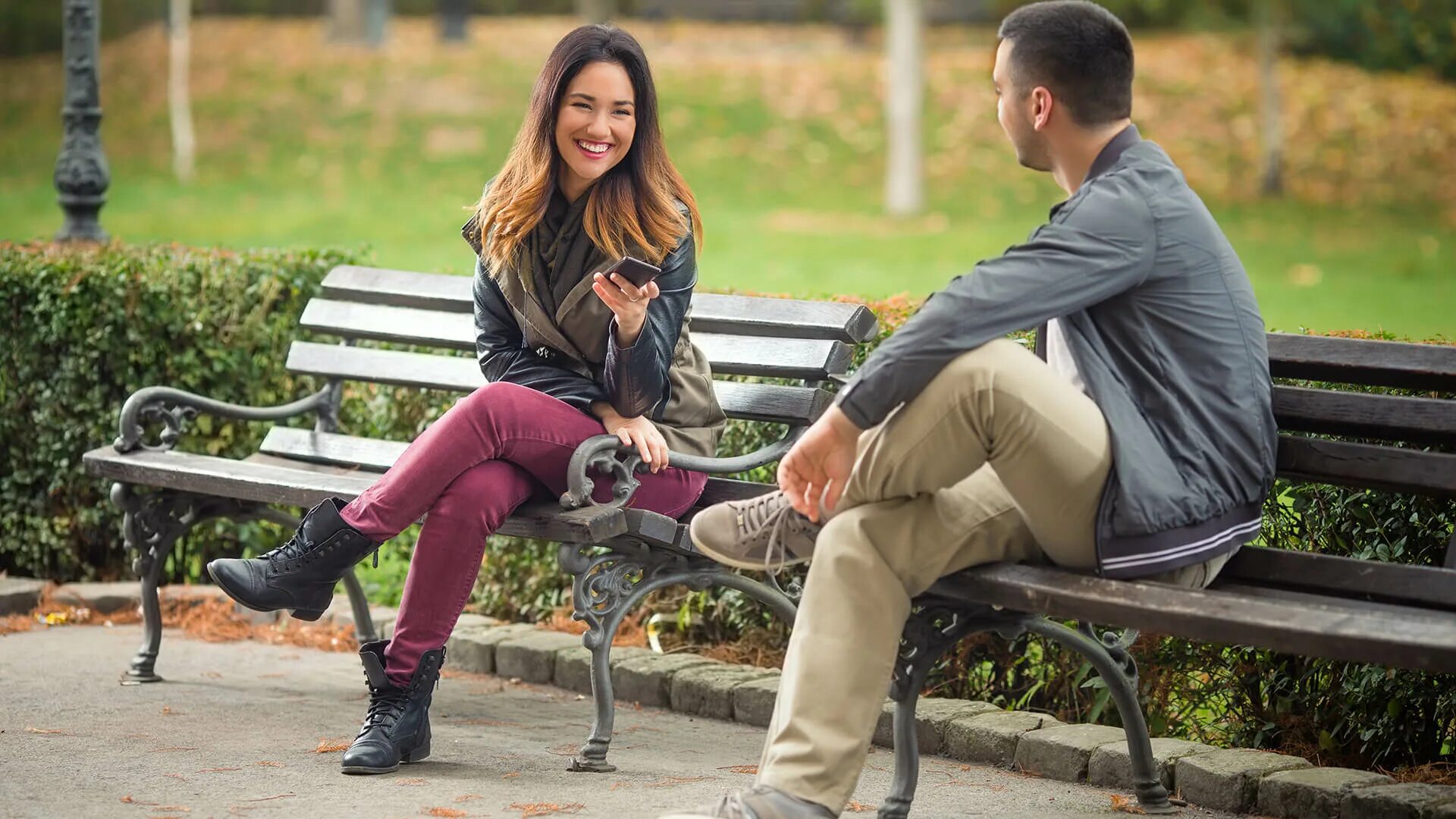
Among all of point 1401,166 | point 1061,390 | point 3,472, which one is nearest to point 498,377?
point 1061,390

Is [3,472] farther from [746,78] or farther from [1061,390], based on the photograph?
[746,78]

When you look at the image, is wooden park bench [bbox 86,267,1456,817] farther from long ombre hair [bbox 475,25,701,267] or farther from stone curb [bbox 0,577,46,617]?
stone curb [bbox 0,577,46,617]

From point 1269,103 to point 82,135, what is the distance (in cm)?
1934

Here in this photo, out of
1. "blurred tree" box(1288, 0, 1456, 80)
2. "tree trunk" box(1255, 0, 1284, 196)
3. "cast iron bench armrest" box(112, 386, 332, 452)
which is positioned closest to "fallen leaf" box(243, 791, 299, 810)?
"cast iron bench armrest" box(112, 386, 332, 452)

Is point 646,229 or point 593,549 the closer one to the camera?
point 646,229

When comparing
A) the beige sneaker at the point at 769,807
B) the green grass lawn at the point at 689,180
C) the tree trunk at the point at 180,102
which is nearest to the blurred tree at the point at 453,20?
the green grass lawn at the point at 689,180

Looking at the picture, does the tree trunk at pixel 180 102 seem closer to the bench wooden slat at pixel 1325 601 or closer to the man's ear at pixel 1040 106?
the man's ear at pixel 1040 106

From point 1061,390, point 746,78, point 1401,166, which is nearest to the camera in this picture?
point 1061,390

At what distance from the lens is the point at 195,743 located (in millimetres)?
4535

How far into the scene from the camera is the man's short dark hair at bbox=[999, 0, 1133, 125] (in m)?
3.58

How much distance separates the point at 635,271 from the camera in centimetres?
414

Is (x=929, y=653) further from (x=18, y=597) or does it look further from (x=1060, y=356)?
(x=18, y=597)

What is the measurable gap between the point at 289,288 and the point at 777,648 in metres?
2.33

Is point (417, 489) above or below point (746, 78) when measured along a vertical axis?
below
